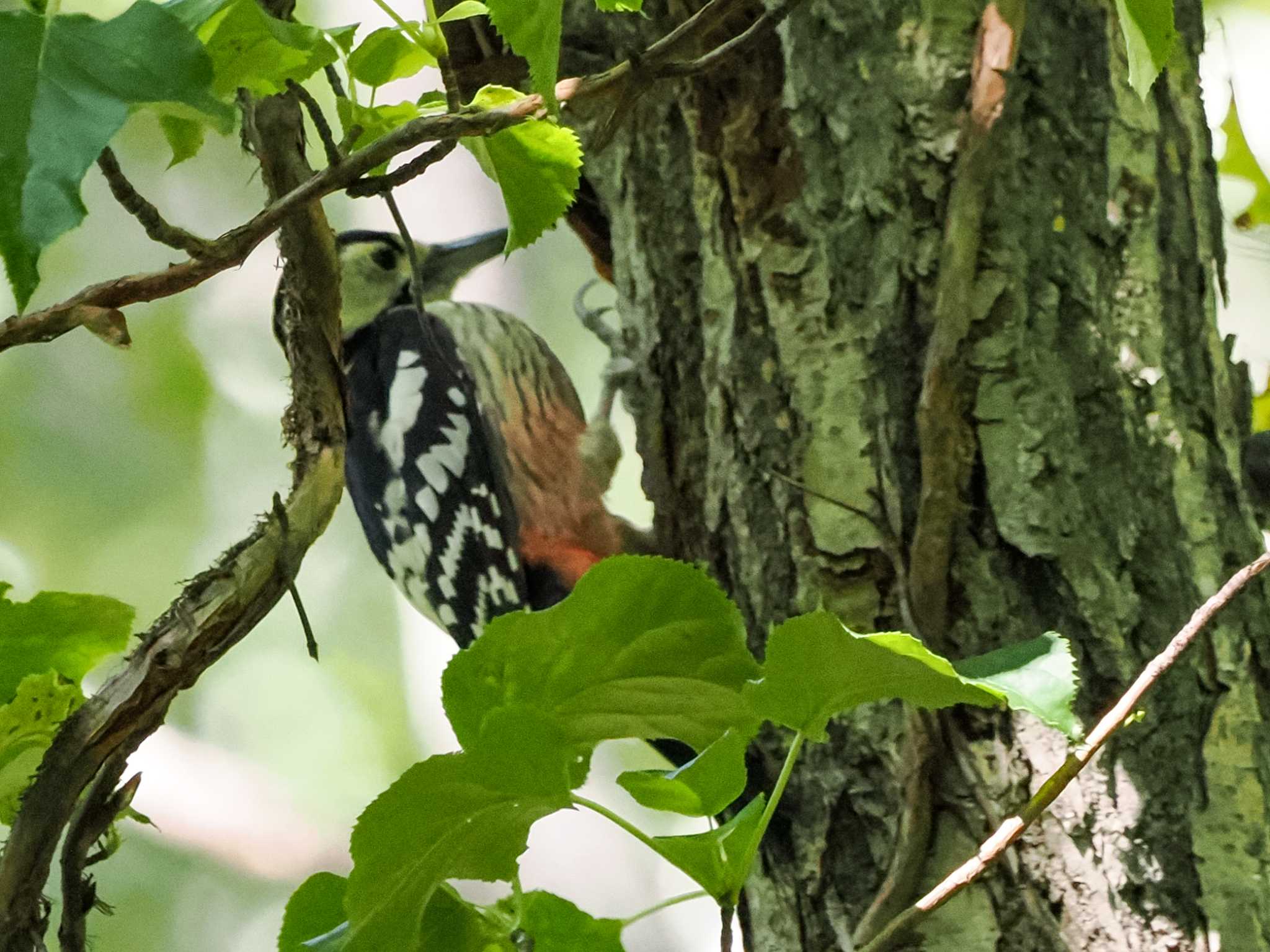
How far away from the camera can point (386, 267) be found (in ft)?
7.53

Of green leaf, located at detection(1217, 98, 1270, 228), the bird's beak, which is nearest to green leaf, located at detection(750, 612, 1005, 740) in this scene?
green leaf, located at detection(1217, 98, 1270, 228)

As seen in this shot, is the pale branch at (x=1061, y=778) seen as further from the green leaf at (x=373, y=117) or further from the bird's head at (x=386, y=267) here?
the bird's head at (x=386, y=267)

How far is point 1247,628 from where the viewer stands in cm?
86

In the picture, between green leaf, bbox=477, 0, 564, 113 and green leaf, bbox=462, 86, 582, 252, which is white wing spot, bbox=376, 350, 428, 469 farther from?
green leaf, bbox=477, 0, 564, 113

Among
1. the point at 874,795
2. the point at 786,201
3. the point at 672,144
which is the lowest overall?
the point at 874,795

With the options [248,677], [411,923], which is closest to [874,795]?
[411,923]

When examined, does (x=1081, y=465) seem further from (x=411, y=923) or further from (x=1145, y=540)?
(x=411, y=923)

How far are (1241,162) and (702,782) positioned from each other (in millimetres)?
1041

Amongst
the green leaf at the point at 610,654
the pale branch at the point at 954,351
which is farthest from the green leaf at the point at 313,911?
the pale branch at the point at 954,351

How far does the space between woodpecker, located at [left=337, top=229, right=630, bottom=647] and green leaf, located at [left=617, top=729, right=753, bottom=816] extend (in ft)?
4.23

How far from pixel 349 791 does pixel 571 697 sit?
2708 mm

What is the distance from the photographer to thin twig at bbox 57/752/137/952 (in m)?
0.57

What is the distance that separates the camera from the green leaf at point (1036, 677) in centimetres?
47

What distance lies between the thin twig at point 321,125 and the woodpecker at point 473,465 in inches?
46.7
